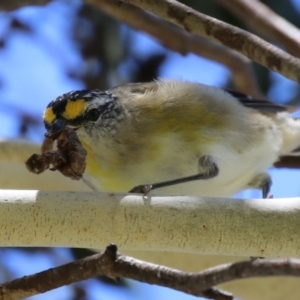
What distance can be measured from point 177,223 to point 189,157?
684 mm

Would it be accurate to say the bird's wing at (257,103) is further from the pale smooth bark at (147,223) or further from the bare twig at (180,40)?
the pale smooth bark at (147,223)

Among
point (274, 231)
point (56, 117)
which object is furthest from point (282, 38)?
point (274, 231)

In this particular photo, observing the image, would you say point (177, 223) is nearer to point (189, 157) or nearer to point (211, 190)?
point (189, 157)

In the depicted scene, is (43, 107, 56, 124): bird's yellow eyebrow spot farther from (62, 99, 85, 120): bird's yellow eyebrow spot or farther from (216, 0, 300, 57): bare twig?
(216, 0, 300, 57): bare twig

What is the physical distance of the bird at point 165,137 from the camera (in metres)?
1.70

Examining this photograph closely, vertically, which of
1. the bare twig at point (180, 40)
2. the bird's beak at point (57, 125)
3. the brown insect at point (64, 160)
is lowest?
the brown insect at point (64, 160)

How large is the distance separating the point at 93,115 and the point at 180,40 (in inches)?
21.1

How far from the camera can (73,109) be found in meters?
1.72

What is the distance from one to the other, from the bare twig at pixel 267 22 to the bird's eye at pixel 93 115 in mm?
477

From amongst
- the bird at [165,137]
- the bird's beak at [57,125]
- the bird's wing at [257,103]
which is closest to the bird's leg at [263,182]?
the bird at [165,137]

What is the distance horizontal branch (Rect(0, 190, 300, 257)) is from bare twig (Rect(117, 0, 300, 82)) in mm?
509

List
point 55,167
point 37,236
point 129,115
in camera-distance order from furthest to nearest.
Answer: point 129,115 → point 55,167 → point 37,236

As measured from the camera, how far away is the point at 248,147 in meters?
1.91

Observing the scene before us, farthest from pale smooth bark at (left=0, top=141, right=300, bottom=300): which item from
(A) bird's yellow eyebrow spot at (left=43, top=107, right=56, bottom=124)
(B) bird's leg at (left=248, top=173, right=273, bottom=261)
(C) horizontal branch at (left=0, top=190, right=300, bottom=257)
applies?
(B) bird's leg at (left=248, top=173, right=273, bottom=261)
